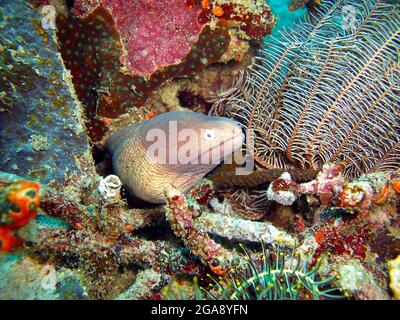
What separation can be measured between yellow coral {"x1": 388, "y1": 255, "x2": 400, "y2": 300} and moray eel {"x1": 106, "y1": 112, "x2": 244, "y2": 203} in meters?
1.72

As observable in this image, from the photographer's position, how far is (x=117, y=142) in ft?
12.5

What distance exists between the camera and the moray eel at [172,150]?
9.48 feet

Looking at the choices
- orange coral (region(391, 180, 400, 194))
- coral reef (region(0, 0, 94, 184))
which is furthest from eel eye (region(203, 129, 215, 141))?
orange coral (region(391, 180, 400, 194))

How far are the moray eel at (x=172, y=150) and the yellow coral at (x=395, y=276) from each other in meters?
1.72

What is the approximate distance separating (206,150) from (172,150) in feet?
1.26

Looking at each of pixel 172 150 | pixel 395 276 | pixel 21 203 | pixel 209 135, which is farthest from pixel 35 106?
pixel 395 276

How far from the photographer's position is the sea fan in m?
3.06

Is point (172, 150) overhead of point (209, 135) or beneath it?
beneath

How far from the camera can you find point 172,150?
2975 mm

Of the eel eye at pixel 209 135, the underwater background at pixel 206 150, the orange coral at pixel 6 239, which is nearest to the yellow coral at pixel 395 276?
the underwater background at pixel 206 150

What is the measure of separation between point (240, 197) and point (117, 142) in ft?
6.65

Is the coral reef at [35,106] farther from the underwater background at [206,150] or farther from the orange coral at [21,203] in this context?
the orange coral at [21,203]

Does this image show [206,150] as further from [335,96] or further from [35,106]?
[35,106]
